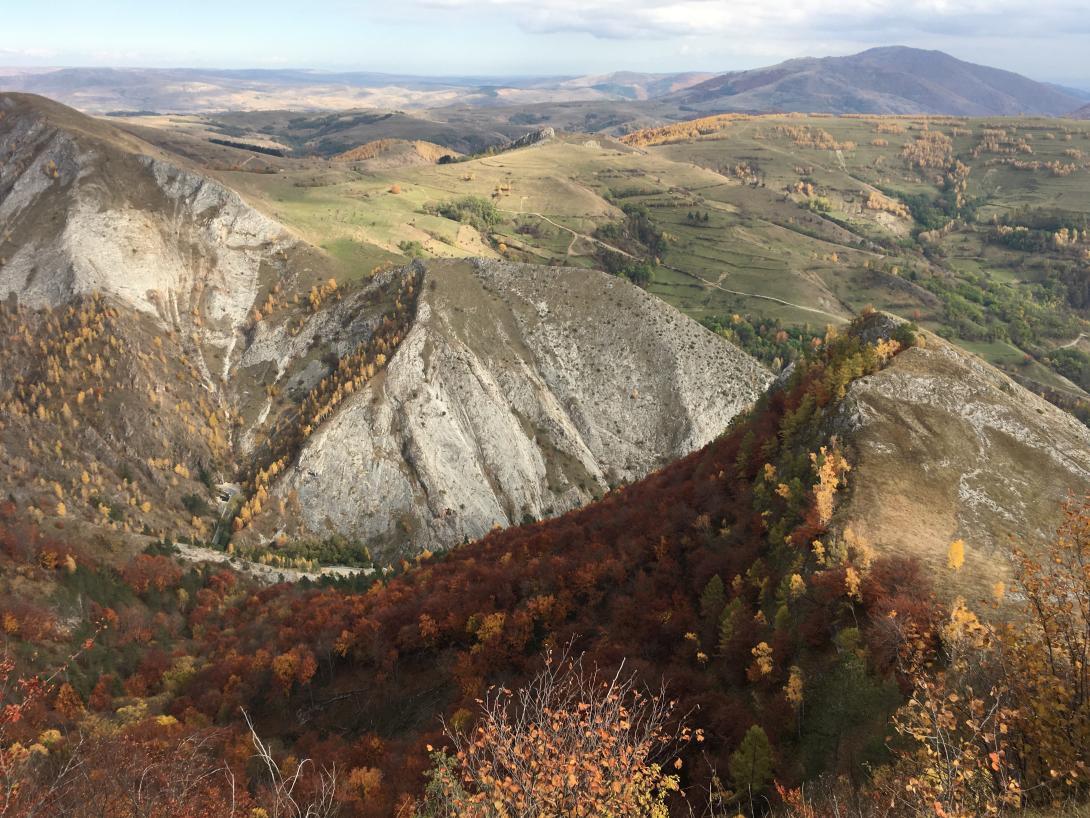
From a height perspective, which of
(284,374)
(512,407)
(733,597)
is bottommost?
(512,407)

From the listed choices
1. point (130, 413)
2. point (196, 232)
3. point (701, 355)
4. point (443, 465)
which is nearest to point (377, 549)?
point (443, 465)

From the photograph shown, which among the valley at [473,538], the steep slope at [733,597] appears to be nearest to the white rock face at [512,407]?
the valley at [473,538]

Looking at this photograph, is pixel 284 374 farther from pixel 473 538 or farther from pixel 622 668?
pixel 622 668

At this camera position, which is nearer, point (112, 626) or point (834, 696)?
point (834, 696)

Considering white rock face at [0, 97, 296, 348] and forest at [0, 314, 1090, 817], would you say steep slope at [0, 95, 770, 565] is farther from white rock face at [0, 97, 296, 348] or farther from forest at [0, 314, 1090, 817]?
forest at [0, 314, 1090, 817]

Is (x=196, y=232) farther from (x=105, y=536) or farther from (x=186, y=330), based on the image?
(x=105, y=536)

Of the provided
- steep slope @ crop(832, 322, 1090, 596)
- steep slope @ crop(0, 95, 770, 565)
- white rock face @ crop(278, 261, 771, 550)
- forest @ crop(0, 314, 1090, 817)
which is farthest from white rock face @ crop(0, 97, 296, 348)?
steep slope @ crop(832, 322, 1090, 596)

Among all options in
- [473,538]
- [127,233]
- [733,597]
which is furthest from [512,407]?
[127,233]
